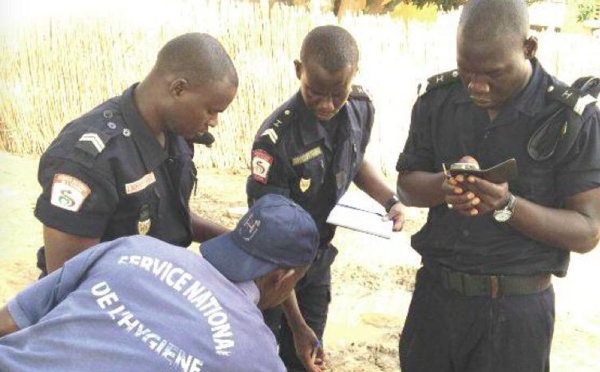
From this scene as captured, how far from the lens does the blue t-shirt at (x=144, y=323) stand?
140 centimetres

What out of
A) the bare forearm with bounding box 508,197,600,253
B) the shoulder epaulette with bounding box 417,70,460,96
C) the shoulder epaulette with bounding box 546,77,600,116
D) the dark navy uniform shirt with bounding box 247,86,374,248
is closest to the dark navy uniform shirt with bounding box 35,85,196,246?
the dark navy uniform shirt with bounding box 247,86,374,248

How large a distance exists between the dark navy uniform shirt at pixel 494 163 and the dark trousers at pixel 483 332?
12 centimetres

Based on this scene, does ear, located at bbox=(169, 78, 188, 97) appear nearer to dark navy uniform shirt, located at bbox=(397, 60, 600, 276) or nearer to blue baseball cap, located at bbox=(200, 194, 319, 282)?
blue baseball cap, located at bbox=(200, 194, 319, 282)

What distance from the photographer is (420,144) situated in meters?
Result: 2.46

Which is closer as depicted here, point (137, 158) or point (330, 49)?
point (137, 158)

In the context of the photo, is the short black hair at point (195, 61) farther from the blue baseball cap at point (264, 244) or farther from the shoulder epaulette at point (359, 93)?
the shoulder epaulette at point (359, 93)

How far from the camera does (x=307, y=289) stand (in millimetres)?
3139

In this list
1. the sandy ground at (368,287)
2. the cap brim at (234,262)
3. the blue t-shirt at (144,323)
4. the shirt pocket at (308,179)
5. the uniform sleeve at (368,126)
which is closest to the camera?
the blue t-shirt at (144,323)

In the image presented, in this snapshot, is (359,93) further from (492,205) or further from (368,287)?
(368,287)

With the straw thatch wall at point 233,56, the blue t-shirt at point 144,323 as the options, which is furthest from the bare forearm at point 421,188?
the straw thatch wall at point 233,56

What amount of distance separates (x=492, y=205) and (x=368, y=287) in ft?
10.9

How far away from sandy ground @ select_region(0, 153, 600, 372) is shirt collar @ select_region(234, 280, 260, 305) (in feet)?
7.97

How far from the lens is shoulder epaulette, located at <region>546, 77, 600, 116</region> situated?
205cm

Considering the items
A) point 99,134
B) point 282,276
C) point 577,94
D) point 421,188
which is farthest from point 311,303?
point 577,94
